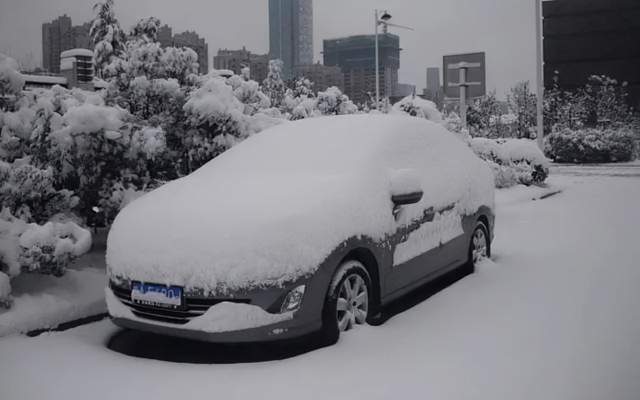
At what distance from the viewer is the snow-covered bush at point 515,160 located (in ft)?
53.4

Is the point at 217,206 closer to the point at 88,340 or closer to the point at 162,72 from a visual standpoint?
the point at 88,340

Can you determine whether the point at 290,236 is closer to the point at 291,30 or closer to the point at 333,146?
the point at 333,146

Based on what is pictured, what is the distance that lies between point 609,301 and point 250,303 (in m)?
3.29

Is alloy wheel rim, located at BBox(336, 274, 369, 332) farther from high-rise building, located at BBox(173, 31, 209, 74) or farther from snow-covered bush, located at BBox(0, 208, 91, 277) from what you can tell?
high-rise building, located at BBox(173, 31, 209, 74)

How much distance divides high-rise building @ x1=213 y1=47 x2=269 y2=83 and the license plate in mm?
54981

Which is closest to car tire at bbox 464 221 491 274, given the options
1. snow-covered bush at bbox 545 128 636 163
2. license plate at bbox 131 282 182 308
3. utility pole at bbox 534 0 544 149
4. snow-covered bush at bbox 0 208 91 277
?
license plate at bbox 131 282 182 308

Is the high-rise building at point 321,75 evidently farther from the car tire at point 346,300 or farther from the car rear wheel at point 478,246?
the car tire at point 346,300

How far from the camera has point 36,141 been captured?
6543mm

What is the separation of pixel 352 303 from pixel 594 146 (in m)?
29.5

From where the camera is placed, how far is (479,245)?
708 cm

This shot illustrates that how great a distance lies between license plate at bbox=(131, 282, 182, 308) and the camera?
14.0 ft

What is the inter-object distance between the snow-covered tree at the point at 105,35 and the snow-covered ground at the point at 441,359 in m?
10.7

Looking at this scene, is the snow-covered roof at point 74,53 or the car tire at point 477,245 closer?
the car tire at point 477,245

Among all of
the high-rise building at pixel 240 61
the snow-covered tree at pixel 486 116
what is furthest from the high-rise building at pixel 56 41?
the high-rise building at pixel 240 61
